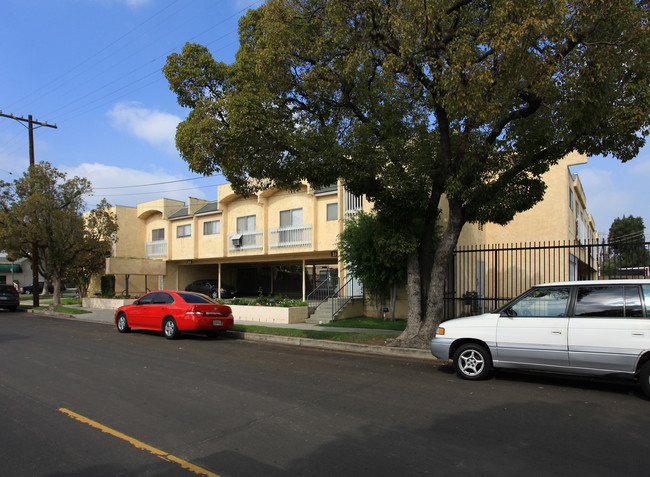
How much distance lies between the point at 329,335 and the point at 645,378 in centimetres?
797

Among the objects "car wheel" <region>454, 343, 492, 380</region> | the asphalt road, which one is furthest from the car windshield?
"car wheel" <region>454, 343, 492, 380</region>

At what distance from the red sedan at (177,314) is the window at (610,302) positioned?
9783 mm

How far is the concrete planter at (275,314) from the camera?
17.5 m

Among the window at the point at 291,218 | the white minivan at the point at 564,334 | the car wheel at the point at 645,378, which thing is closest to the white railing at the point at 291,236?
the window at the point at 291,218

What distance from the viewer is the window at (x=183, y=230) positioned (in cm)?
3206

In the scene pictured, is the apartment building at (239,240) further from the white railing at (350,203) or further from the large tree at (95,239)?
the large tree at (95,239)

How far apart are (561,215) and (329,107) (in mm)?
11178

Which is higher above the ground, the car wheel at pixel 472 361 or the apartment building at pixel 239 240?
the apartment building at pixel 239 240

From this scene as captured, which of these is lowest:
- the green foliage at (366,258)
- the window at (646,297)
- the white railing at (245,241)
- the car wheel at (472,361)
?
the car wheel at (472,361)

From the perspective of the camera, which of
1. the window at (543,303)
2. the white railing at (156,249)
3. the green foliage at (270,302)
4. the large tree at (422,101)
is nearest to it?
the window at (543,303)

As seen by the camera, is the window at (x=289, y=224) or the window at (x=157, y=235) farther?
the window at (x=157, y=235)

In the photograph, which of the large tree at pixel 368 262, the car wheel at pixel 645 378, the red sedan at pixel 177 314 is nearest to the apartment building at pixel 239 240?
the large tree at pixel 368 262

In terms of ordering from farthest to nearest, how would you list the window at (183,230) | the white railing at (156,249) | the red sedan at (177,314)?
the white railing at (156,249), the window at (183,230), the red sedan at (177,314)

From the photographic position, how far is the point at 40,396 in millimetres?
6586
